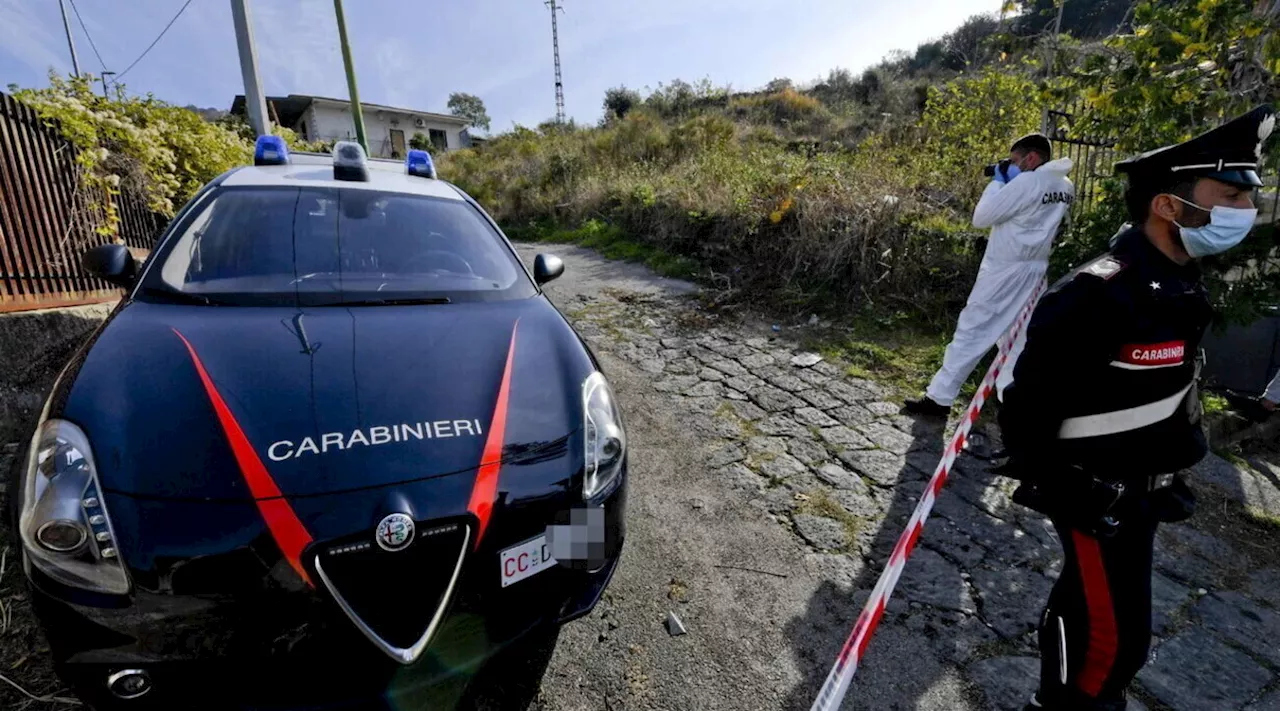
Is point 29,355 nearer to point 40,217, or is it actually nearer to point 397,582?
point 40,217

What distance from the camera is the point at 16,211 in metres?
4.05

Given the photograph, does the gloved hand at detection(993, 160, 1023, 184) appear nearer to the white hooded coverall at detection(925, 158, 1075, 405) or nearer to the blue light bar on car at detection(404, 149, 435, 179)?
the white hooded coverall at detection(925, 158, 1075, 405)

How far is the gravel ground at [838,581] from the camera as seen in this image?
1.96 m

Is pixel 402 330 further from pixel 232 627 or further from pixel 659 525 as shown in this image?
pixel 659 525

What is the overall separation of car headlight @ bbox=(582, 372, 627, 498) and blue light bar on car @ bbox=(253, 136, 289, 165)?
2565mm

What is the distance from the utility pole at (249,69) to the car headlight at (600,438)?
747cm

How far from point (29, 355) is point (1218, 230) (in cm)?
602

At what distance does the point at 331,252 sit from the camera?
2660mm

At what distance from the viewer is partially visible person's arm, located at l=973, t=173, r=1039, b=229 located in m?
3.52

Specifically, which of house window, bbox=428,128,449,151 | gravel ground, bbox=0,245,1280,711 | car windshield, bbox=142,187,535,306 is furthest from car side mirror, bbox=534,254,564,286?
house window, bbox=428,128,449,151

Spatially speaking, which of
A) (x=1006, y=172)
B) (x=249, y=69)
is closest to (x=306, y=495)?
(x=1006, y=172)

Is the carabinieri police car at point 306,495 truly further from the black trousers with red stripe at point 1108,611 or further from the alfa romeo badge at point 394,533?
the black trousers with red stripe at point 1108,611

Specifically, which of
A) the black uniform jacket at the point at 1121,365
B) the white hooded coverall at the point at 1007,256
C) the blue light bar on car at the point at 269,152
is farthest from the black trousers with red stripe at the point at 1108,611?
the blue light bar on car at the point at 269,152

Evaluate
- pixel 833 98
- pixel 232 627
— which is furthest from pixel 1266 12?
pixel 833 98
